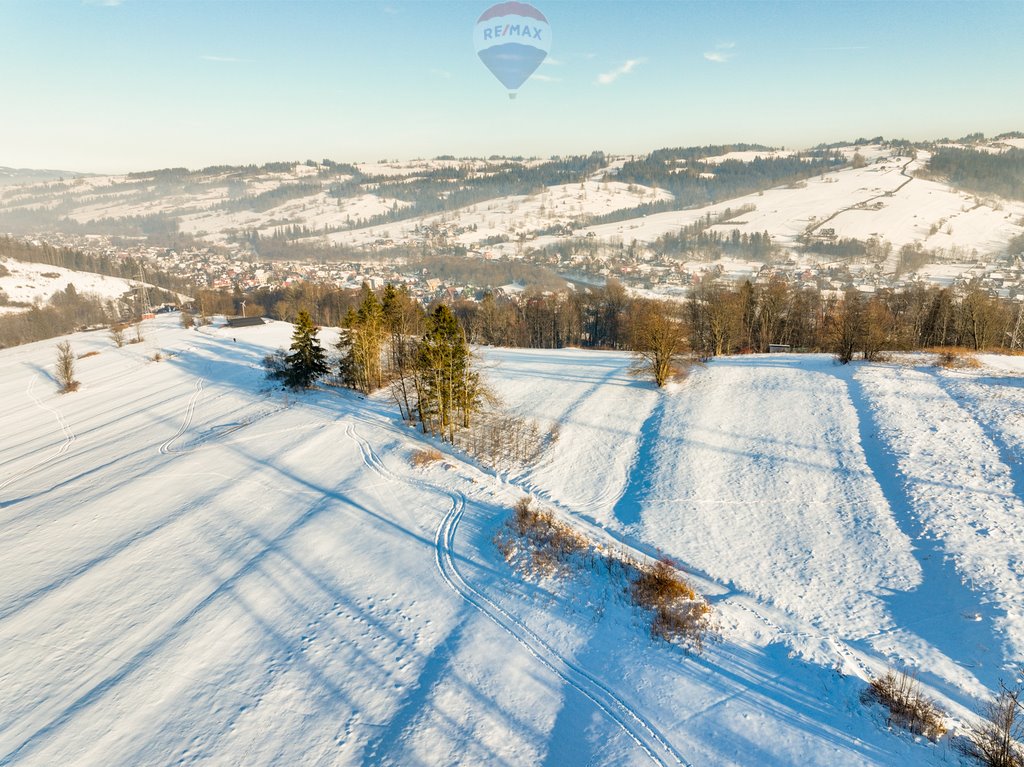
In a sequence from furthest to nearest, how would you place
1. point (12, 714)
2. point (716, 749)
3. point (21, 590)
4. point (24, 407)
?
point (24, 407) → point (21, 590) → point (12, 714) → point (716, 749)

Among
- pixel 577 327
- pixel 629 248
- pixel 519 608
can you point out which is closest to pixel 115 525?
pixel 519 608

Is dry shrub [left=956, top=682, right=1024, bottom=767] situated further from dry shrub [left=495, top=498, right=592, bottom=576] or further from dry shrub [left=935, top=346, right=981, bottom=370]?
dry shrub [left=935, top=346, right=981, bottom=370]

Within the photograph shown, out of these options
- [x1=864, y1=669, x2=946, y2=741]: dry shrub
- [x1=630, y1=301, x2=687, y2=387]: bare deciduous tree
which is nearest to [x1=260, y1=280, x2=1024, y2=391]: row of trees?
[x1=630, y1=301, x2=687, y2=387]: bare deciduous tree

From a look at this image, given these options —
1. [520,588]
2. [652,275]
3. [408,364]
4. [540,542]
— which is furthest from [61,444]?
[652,275]

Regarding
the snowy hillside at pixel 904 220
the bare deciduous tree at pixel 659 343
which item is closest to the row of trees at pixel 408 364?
the bare deciduous tree at pixel 659 343

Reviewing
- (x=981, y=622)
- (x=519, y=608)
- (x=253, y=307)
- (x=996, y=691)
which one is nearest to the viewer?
(x=996, y=691)

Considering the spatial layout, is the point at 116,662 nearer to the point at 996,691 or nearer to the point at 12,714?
the point at 12,714

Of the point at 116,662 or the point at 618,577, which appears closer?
the point at 116,662
